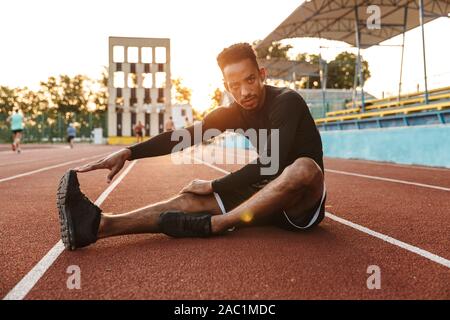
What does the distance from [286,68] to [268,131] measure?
28364mm

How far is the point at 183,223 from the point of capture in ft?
10.3

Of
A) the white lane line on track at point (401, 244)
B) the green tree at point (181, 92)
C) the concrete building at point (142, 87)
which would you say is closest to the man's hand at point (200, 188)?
the white lane line on track at point (401, 244)

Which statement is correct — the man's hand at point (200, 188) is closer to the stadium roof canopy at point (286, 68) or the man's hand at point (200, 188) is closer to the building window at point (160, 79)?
the stadium roof canopy at point (286, 68)

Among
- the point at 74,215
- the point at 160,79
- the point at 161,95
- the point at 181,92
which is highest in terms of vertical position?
the point at 181,92

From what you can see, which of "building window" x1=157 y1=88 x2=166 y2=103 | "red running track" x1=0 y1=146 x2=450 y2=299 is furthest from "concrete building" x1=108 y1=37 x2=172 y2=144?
"red running track" x1=0 y1=146 x2=450 y2=299

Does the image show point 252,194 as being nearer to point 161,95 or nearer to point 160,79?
point 161,95

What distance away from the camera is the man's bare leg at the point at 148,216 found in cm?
309

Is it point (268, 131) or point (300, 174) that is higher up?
point (268, 131)

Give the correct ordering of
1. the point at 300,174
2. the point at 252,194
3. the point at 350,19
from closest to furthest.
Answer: the point at 300,174, the point at 252,194, the point at 350,19

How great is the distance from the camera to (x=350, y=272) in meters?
2.53

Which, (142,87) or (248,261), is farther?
(142,87)

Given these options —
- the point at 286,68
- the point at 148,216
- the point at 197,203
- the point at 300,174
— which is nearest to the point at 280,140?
the point at 300,174

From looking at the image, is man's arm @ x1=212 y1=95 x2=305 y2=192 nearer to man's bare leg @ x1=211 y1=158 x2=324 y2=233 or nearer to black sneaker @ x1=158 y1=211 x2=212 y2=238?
man's bare leg @ x1=211 y1=158 x2=324 y2=233
